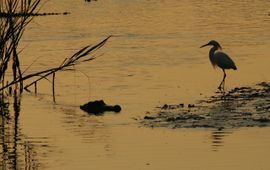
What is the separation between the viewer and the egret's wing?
79.9 feet

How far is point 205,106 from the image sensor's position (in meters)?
18.6

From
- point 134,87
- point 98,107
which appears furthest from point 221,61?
point 98,107

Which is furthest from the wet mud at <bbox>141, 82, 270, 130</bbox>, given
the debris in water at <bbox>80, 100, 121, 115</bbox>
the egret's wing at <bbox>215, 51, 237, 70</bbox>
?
the egret's wing at <bbox>215, 51, 237, 70</bbox>

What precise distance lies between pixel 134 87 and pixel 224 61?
3803mm

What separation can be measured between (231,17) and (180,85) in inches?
812

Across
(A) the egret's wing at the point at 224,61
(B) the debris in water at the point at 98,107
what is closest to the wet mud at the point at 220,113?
(B) the debris in water at the point at 98,107

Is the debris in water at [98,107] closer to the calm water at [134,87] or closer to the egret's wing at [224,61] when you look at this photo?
the calm water at [134,87]

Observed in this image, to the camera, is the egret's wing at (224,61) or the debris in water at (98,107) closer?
the debris in water at (98,107)

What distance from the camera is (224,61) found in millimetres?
24766

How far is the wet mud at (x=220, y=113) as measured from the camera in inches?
632

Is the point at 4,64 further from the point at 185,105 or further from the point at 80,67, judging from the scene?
the point at 80,67

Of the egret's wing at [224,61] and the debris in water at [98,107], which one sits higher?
the egret's wing at [224,61]

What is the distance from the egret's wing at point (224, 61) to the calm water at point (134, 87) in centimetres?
36

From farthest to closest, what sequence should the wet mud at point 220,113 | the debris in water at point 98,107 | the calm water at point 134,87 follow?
the debris in water at point 98,107
the wet mud at point 220,113
the calm water at point 134,87
